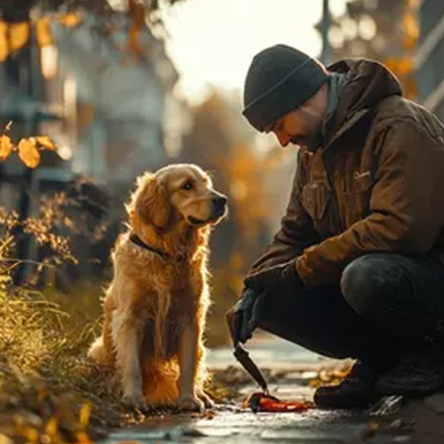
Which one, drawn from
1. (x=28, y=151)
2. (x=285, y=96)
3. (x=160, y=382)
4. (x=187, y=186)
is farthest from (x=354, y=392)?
(x=28, y=151)

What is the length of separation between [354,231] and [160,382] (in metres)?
1.81

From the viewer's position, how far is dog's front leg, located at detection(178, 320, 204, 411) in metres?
9.30

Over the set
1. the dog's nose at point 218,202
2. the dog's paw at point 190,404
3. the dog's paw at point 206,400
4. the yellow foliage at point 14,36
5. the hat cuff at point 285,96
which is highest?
the yellow foliage at point 14,36

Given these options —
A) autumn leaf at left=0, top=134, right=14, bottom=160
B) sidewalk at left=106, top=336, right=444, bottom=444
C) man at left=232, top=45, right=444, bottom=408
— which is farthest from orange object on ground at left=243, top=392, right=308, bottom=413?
autumn leaf at left=0, top=134, right=14, bottom=160

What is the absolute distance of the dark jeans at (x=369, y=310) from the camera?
8.23m

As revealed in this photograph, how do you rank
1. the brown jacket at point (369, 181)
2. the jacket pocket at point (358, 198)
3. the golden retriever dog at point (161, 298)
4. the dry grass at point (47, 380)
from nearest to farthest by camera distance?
the dry grass at point (47, 380) < the brown jacket at point (369, 181) < the jacket pocket at point (358, 198) < the golden retriever dog at point (161, 298)

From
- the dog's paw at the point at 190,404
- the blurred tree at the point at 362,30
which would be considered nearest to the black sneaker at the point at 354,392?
Result: the dog's paw at the point at 190,404

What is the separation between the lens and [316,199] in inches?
351

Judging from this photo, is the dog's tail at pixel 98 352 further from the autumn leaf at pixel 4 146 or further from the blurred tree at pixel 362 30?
the blurred tree at pixel 362 30

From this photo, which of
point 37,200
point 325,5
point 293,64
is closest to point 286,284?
point 293,64

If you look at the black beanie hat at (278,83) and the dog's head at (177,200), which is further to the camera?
the dog's head at (177,200)

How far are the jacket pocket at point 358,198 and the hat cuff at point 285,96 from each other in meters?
0.48

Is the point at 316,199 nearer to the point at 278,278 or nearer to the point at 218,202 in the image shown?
the point at 278,278

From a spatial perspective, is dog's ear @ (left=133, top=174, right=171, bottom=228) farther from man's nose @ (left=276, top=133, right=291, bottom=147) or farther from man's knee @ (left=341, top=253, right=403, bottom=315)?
man's knee @ (left=341, top=253, right=403, bottom=315)
